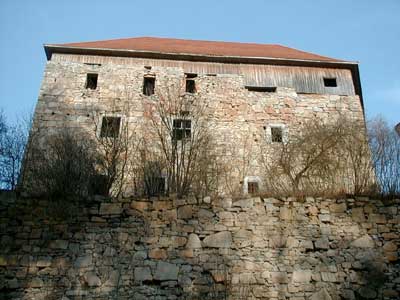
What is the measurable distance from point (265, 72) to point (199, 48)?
11.9 ft

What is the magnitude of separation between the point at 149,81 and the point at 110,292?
38.8ft

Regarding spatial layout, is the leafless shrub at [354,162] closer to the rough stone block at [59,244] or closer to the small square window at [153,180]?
the small square window at [153,180]

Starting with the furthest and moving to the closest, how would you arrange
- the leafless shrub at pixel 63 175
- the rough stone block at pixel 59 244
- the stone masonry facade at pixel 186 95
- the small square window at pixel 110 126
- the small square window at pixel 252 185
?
the stone masonry facade at pixel 186 95
the small square window at pixel 252 185
the small square window at pixel 110 126
the leafless shrub at pixel 63 175
the rough stone block at pixel 59 244

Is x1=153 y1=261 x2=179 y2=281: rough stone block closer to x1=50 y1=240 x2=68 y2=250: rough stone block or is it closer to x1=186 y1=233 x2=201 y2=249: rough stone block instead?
x1=186 y1=233 x2=201 y2=249: rough stone block

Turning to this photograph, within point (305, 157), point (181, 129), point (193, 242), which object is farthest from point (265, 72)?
point (193, 242)

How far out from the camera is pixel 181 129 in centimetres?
1208

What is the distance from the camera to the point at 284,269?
7.15 meters

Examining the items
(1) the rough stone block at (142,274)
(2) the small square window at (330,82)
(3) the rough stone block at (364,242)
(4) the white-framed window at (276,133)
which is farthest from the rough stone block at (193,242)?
(2) the small square window at (330,82)

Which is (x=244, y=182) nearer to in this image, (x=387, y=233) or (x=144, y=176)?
(x=144, y=176)

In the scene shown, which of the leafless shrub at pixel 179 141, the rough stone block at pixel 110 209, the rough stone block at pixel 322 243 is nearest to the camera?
the rough stone block at pixel 322 243

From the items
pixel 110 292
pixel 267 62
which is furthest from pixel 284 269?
pixel 267 62

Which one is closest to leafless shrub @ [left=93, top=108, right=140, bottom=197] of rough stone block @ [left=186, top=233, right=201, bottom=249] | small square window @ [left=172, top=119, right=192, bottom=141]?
small square window @ [left=172, top=119, right=192, bottom=141]

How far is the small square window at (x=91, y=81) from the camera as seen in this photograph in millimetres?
17047

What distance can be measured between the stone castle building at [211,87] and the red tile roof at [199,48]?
0.07m
